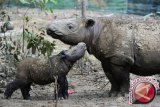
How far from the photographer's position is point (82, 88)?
10.1 meters

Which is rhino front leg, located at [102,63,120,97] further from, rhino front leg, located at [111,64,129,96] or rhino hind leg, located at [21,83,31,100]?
rhino hind leg, located at [21,83,31,100]

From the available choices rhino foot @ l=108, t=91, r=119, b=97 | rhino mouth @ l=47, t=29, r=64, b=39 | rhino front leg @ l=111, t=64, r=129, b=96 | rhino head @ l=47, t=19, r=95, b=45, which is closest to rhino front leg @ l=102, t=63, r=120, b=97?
rhino foot @ l=108, t=91, r=119, b=97

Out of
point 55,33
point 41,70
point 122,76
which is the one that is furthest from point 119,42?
point 41,70

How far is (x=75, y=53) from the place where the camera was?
27.8 ft

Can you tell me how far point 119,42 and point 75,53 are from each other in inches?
31.3

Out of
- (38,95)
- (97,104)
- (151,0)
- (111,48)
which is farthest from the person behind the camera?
(151,0)

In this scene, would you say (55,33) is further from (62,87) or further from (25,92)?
(25,92)

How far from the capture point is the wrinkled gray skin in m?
8.63

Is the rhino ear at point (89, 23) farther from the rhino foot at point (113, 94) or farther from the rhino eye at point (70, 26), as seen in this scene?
the rhino foot at point (113, 94)

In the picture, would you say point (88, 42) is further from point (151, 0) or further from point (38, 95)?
point (151, 0)

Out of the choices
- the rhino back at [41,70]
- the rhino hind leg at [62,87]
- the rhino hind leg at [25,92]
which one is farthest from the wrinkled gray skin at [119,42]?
the rhino hind leg at [25,92]

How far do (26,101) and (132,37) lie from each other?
2.15m

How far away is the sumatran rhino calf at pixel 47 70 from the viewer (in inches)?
333

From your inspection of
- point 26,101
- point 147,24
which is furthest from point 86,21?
point 26,101
